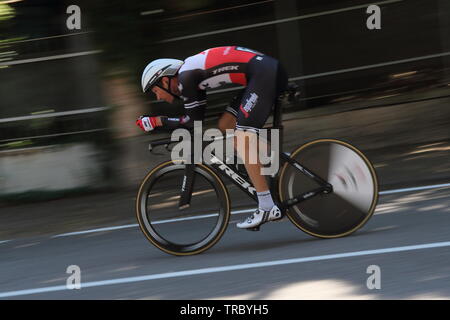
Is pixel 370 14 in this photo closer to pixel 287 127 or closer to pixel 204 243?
pixel 287 127

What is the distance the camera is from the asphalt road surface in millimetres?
5027

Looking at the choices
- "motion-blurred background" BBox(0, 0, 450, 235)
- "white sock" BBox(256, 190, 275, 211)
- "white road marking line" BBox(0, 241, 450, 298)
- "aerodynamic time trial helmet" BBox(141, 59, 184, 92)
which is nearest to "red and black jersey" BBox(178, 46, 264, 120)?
"aerodynamic time trial helmet" BBox(141, 59, 184, 92)

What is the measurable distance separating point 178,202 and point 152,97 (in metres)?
4.36

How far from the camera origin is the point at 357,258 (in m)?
5.55

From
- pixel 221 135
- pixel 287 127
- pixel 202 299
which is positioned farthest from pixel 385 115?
pixel 202 299

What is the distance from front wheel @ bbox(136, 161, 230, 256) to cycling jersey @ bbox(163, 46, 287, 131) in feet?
1.66

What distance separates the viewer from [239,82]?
19.7ft

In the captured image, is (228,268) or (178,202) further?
(178,202)

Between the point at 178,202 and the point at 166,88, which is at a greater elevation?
the point at 166,88

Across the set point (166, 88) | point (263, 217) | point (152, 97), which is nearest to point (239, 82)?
point (166, 88)

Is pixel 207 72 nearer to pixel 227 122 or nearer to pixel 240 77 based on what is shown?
pixel 240 77

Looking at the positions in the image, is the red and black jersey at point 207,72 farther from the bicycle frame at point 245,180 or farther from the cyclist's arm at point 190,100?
the bicycle frame at point 245,180

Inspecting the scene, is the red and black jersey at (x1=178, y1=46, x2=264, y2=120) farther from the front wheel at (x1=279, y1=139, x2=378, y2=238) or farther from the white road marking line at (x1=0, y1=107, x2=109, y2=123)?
the white road marking line at (x1=0, y1=107, x2=109, y2=123)

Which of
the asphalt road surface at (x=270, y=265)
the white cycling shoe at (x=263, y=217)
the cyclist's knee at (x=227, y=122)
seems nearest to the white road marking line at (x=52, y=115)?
the asphalt road surface at (x=270, y=265)
